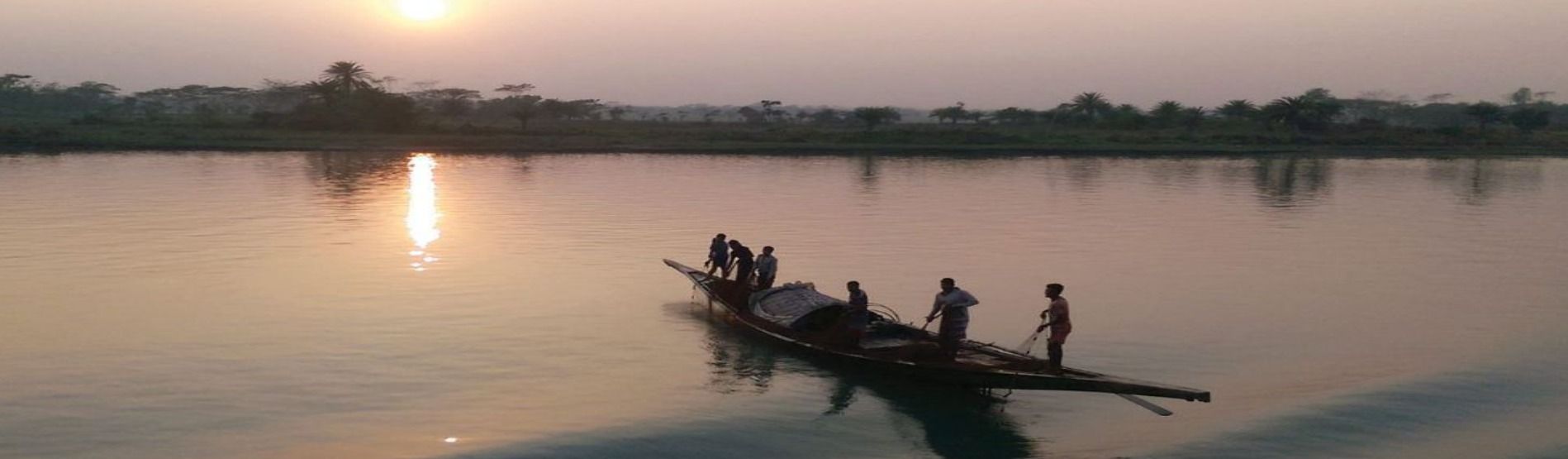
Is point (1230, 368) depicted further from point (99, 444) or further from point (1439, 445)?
point (99, 444)

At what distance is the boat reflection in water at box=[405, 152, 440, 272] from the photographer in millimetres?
30786

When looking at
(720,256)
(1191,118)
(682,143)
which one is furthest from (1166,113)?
(720,256)

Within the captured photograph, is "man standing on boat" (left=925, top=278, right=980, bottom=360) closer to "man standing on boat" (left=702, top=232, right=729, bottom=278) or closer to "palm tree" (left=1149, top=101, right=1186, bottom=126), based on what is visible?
"man standing on boat" (left=702, top=232, right=729, bottom=278)

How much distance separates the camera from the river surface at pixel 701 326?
50.1ft

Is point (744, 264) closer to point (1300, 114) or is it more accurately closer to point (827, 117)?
point (1300, 114)

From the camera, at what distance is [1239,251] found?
33.8 m

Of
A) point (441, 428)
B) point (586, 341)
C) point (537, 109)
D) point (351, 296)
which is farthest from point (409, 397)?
point (537, 109)

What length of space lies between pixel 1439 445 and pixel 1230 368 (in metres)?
4.13

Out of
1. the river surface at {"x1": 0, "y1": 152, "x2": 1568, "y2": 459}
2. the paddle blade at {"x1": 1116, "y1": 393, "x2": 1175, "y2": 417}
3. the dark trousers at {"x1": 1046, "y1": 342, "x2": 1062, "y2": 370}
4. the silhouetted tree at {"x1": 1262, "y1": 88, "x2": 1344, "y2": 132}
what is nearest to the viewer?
the paddle blade at {"x1": 1116, "y1": 393, "x2": 1175, "y2": 417}

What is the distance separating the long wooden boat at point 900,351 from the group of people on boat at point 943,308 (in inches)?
6.8

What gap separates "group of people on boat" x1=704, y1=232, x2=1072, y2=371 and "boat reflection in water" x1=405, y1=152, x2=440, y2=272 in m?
8.72

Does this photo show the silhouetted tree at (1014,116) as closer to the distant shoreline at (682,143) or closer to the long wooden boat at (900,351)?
the distant shoreline at (682,143)

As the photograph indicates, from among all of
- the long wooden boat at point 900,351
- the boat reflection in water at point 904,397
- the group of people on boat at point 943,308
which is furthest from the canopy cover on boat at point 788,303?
the group of people on boat at point 943,308

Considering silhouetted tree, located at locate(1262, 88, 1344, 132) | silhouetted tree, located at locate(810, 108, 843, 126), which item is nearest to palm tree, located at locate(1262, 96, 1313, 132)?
silhouetted tree, located at locate(1262, 88, 1344, 132)
